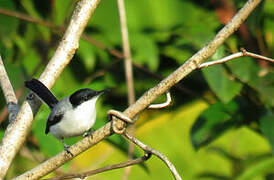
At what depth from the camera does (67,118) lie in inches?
89.8

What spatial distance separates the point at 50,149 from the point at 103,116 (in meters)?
1.12

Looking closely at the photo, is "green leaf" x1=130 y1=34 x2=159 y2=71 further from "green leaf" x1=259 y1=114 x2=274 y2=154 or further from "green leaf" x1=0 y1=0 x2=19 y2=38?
"green leaf" x1=259 y1=114 x2=274 y2=154

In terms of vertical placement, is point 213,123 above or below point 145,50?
below

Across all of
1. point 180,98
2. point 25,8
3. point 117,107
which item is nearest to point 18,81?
point 25,8

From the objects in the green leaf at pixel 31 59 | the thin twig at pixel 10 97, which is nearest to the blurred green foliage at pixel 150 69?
the green leaf at pixel 31 59

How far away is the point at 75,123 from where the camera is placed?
220cm

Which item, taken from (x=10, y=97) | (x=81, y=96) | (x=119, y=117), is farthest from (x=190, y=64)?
(x=81, y=96)

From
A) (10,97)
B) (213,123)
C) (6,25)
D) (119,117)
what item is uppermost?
(6,25)

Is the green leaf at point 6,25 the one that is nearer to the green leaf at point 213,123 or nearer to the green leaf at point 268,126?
the green leaf at point 213,123

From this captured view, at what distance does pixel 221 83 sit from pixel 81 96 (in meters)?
0.65

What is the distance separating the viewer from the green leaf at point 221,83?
2.43 m

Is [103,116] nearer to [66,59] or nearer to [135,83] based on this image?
[135,83]

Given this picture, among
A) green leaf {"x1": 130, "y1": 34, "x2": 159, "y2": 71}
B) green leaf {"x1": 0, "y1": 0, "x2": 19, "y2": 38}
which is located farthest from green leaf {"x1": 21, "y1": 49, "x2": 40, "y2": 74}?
green leaf {"x1": 130, "y1": 34, "x2": 159, "y2": 71}

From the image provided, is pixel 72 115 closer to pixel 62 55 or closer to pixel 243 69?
pixel 62 55
